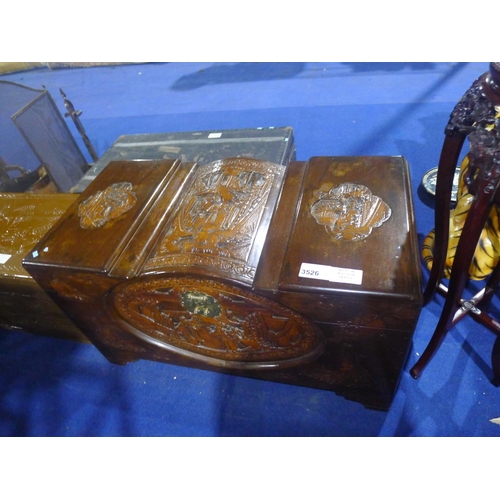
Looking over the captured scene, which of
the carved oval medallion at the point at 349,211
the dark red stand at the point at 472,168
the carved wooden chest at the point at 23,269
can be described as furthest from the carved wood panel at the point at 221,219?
the carved wooden chest at the point at 23,269

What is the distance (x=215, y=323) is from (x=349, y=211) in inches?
23.8

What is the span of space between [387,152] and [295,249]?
1.94 metres

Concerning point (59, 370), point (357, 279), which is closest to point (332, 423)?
point (357, 279)

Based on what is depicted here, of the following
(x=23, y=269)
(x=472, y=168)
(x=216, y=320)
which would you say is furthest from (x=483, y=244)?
(x=23, y=269)

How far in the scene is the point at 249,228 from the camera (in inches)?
44.7

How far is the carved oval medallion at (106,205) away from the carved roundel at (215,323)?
0.30 m

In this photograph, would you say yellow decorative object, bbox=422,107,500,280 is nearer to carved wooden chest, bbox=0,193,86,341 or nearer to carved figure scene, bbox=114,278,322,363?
carved figure scene, bbox=114,278,322,363

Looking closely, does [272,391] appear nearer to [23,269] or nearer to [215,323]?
[215,323]

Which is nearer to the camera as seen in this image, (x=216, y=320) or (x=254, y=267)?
(x=254, y=267)

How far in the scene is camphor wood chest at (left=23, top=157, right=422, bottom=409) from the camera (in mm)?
974

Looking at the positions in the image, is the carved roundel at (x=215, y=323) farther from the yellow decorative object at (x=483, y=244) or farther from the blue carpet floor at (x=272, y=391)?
the yellow decorative object at (x=483, y=244)

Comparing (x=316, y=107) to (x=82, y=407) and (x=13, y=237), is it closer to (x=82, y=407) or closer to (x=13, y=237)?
(x=13, y=237)

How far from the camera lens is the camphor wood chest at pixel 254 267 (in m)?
0.97

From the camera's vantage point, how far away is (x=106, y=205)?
1.34 meters
